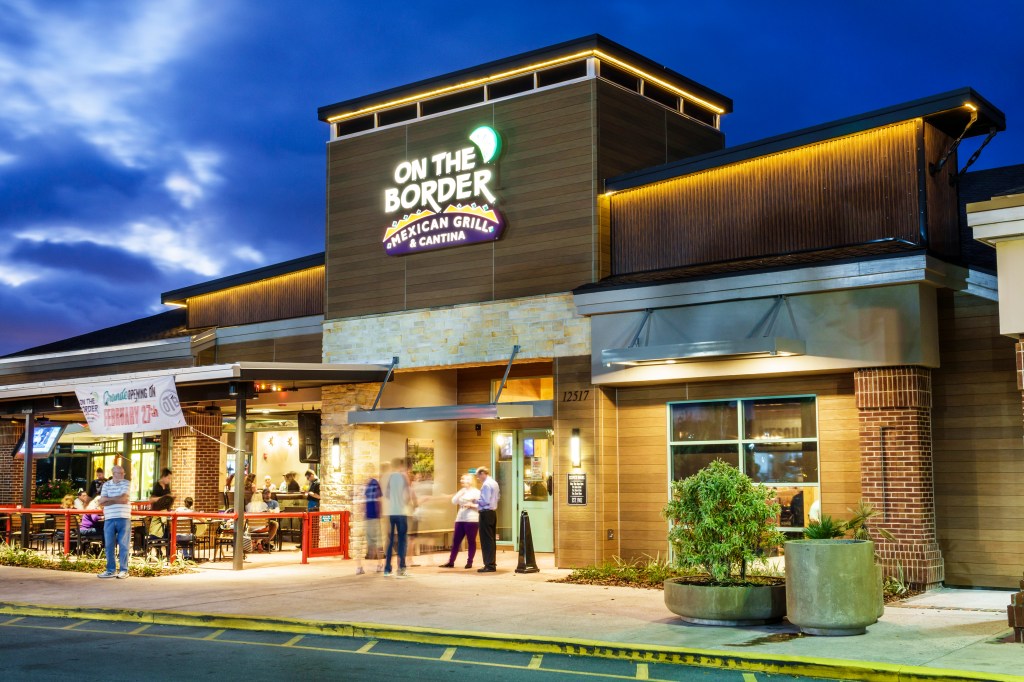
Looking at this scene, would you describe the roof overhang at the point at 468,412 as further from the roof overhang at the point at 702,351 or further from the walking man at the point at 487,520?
the roof overhang at the point at 702,351

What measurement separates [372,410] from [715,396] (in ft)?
21.8

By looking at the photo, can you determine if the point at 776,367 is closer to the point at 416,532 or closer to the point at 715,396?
the point at 715,396

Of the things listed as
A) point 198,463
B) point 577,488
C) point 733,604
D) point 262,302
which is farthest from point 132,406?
point 733,604

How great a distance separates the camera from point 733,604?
1198 centimetres

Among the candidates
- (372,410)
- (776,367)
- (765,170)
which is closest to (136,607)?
(372,410)

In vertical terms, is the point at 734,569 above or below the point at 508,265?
below

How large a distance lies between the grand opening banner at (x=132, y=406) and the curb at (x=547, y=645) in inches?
224

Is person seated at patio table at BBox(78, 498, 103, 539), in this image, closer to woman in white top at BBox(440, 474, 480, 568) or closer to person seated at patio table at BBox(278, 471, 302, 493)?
person seated at patio table at BBox(278, 471, 302, 493)

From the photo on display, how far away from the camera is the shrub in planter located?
12.0 m

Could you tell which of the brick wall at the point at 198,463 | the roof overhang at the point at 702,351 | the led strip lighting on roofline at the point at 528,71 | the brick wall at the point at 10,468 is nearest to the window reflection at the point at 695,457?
the roof overhang at the point at 702,351

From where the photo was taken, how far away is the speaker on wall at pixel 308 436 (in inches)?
925

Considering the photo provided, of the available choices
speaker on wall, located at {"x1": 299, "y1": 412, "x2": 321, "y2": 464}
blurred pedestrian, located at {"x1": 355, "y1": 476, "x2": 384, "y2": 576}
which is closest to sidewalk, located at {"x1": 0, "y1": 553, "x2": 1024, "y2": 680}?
blurred pedestrian, located at {"x1": 355, "y1": 476, "x2": 384, "y2": 576}

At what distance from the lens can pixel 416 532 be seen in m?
21.7

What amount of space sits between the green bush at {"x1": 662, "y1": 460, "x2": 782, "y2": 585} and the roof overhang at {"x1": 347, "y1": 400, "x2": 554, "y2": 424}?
5.59 metres
